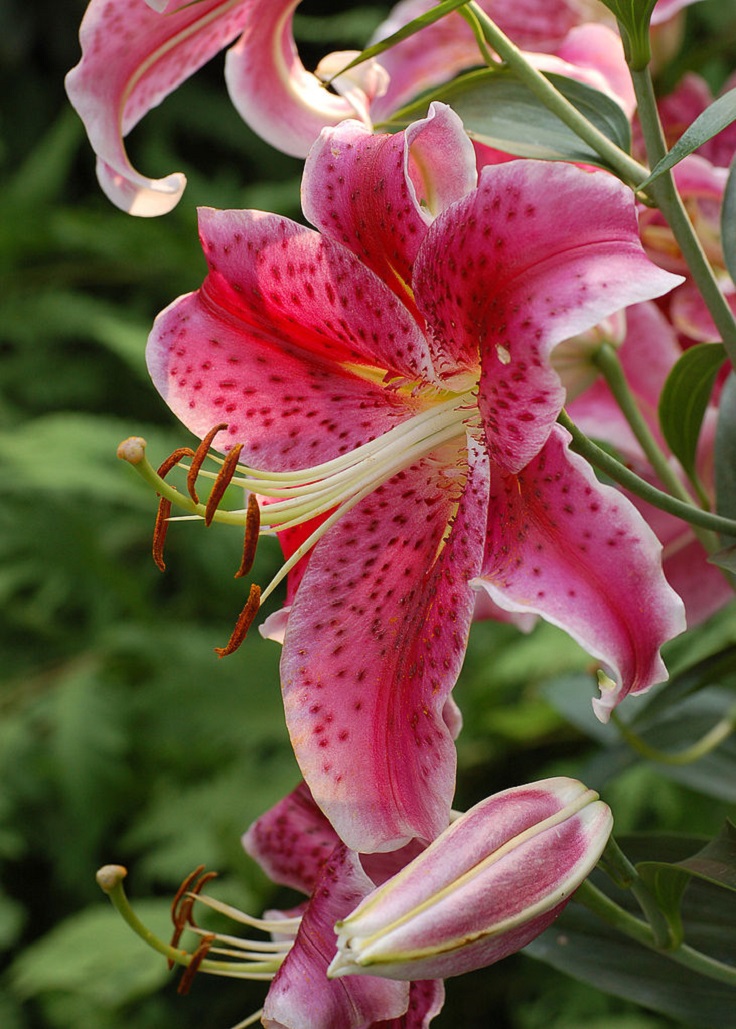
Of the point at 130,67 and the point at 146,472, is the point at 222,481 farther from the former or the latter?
the point at 130,67

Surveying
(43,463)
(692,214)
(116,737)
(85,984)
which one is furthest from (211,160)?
(692,214)

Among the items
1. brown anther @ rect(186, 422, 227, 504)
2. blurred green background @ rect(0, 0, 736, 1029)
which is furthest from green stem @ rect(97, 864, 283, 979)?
blurred green background @ rect(0, 0, 736, 1029)

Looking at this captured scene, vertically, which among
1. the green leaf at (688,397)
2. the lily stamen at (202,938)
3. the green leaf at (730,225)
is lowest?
the lily stamen at (202,938)

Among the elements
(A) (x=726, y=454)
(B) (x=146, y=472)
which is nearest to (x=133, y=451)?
(B) (x=146, y=472)

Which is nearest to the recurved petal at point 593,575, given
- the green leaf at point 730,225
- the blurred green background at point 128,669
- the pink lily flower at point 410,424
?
the pink lily flower at point 410,424

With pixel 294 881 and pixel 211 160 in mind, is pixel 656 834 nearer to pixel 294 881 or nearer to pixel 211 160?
pixel 294 881

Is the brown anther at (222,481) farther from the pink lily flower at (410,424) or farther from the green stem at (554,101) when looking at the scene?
the green stem at (554,101)
